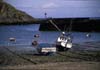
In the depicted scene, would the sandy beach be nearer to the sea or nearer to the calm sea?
the sea

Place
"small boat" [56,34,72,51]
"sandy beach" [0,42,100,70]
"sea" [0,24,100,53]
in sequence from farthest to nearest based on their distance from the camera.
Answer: "sea" [0,24,100,53], "small boat" [56,34,72,51], "sandy beach" [0,42,100,70]

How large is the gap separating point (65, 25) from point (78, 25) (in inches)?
145

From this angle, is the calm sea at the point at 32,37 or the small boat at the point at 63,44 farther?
the calm sea at the point at 32,37

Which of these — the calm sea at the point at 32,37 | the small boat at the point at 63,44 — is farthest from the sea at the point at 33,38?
the small boat at the point at 63,44

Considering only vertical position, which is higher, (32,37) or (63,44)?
(32,37)

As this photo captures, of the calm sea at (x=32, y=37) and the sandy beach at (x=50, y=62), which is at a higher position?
the calm sea at (x=32, y=37)

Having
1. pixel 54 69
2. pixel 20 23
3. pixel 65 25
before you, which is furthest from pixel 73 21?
pixel 20 23

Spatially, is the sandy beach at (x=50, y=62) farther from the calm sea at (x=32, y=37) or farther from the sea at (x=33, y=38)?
the calm sea at (x=32, y=37)

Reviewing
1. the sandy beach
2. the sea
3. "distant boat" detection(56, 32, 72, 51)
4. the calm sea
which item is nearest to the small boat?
"distant boat" detection(56, 32, 72, 51)

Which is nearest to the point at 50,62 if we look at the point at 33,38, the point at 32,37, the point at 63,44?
the point at 63,44

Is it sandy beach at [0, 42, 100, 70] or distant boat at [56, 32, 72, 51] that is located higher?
distant boat at [56, 32, 72, 51]

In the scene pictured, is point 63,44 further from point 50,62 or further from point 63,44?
point 50,62

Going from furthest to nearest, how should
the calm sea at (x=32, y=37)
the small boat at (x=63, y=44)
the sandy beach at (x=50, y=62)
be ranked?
the calm sea at (x=32, y=37) < the small boat at (x=63, y=44) < the sandy beach at (x=50, y=62)

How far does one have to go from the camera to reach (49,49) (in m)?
10.1
